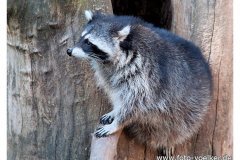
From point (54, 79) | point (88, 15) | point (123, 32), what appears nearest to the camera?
point (123, 32)

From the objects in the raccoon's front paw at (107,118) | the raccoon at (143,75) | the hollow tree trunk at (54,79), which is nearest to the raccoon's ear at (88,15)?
the raccoon at (143,75)

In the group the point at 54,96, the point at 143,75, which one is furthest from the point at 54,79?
the point at 143,75

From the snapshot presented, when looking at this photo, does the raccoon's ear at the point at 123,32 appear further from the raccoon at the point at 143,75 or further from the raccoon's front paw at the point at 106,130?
the raccoon's front paw at the point at 106,130

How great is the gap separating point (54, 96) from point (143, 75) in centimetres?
59

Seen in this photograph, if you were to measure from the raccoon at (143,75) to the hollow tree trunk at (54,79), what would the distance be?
14 cm

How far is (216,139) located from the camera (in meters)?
3.66

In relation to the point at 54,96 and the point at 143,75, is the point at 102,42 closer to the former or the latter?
the point at 143,75

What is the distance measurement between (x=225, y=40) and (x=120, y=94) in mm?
858

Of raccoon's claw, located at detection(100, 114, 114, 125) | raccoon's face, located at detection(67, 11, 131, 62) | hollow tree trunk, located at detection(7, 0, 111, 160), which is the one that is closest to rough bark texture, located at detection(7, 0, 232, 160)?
hollow tree trunk, located at detection(7, 0, 111, 160)

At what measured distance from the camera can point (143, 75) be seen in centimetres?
321

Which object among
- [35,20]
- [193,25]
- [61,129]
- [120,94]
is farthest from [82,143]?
[193,25]

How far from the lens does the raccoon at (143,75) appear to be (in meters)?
3.16

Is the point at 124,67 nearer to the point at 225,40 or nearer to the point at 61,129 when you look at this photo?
the point at 61,129

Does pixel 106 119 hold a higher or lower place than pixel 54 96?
lower
